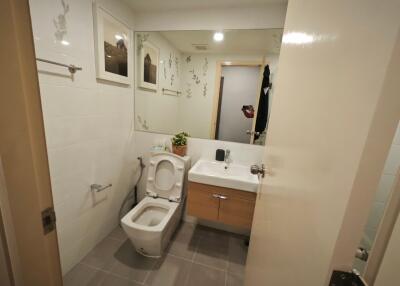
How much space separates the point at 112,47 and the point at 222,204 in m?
1.60

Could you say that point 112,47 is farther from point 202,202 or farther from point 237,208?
point 237,208

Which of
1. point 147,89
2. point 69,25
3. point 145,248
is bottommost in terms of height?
point 145,248

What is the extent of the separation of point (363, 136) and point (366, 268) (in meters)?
0.25

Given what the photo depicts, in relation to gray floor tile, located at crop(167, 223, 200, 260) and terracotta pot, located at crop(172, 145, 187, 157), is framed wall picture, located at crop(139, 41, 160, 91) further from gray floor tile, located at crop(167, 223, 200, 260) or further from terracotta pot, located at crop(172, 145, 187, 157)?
gray floor tile, located at crop(167, 223, 200, 260)

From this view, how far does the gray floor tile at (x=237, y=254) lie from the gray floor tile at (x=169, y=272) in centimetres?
38

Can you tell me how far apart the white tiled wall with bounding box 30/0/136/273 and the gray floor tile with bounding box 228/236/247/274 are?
1233mm

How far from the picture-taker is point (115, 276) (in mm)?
1401

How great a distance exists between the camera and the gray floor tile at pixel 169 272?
138 centimetres

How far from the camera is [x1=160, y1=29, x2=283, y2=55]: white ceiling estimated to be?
5.10 feet

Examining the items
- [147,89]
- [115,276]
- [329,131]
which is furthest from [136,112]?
[329,131]

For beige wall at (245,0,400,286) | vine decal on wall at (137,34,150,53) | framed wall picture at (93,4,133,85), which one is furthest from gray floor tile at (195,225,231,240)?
vine decal on wall at (137,34,150,53)

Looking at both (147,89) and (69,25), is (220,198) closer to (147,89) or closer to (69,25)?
(147,89)

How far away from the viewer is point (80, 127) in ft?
4.39

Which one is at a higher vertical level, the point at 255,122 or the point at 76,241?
the point at 255,122
